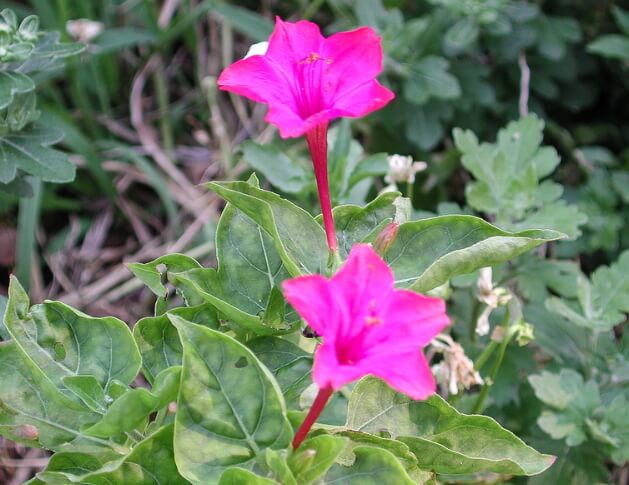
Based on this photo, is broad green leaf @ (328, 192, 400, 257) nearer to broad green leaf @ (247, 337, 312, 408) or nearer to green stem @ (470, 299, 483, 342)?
broad green leaf @ (247, 337, 312, 408)

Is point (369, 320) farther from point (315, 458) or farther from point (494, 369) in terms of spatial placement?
point (494, 369)

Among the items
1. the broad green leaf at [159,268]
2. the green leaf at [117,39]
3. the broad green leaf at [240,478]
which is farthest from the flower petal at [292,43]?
the green leaf at [117,39]

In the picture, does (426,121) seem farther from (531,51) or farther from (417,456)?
(417,456)

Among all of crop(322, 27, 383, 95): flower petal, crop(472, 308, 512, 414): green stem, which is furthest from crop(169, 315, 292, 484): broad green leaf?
crop(472, 308, 512, 414): green stem

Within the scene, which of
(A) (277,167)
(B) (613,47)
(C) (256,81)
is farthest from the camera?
(B) (613,47)

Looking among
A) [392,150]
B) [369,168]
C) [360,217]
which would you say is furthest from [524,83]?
[360,217]
